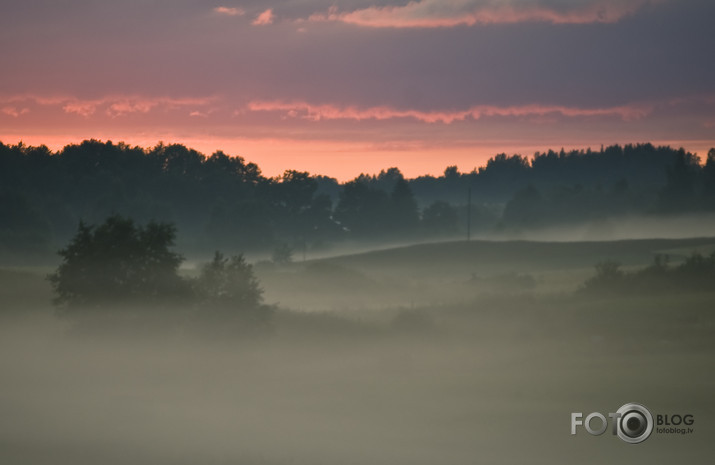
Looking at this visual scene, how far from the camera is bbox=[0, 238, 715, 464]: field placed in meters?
37.0

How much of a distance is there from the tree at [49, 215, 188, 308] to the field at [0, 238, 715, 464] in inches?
90.6

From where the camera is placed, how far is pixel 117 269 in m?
62.6

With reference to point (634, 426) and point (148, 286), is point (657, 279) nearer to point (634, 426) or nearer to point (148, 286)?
point (148, 286)

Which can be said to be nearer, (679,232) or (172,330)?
(172,330)

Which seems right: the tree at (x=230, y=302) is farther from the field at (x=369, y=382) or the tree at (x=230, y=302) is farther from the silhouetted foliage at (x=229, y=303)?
the field at (x=369, y=382)

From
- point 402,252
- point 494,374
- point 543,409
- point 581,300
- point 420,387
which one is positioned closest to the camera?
point 543,409

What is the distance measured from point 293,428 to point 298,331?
28181mm

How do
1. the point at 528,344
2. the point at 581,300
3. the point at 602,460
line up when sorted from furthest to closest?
the point at 581,300, the point at 528,344, the point at 602,460

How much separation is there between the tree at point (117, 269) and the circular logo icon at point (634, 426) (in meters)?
31.3

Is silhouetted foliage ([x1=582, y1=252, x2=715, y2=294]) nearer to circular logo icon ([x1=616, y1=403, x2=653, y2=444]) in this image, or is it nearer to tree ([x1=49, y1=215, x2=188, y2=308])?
tree ([x1=49, y1=215, x2=188, y2=308])

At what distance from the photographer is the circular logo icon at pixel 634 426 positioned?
122 ft

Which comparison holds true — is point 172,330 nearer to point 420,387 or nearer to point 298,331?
point 298,331

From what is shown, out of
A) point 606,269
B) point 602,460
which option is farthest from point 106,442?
point 606,269

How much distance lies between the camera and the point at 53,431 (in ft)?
130
